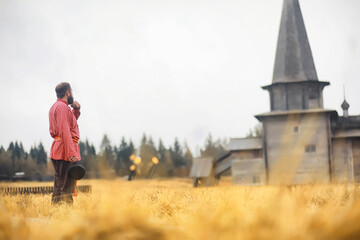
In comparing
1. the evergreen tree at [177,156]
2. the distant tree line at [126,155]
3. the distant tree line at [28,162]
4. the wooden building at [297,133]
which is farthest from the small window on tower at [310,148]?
the evergreen tree at [177,156]

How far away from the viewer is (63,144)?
6.43 m

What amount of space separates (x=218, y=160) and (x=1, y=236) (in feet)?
143

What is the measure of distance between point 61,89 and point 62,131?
66 cm

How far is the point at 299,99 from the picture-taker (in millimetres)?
39312

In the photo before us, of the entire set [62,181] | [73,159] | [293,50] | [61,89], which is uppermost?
[293,50]

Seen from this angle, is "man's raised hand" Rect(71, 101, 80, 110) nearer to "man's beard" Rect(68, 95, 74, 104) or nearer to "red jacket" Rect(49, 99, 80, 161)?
"man's beard" Rect(68, 95, 74, 104)

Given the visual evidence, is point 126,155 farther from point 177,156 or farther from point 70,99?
point 70,99

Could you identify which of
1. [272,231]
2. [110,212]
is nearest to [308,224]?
[272,231]

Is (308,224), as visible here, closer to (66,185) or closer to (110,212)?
(110,212)

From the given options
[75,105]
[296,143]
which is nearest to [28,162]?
[296,143]

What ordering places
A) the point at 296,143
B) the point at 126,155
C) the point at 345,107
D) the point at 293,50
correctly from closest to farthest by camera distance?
the point at 296,143, the point at 293,50, the point at 345,107, the point at 126,155

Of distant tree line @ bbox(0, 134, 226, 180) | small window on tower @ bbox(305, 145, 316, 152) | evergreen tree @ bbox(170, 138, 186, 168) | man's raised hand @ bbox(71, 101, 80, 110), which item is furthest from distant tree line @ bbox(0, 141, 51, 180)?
man's raised hand @ bbox(71, 101, 80, 110)

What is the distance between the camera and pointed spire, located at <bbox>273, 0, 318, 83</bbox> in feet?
131

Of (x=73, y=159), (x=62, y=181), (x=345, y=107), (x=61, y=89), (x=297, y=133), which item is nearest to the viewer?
(x=73, y=159)
